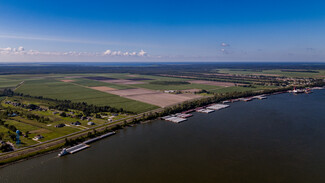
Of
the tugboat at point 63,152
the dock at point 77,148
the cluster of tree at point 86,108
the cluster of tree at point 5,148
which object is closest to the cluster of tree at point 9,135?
the cluster of tree at point 5,148

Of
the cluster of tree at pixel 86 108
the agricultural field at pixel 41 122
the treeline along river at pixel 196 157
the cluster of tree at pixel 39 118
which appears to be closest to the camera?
the treeline along river at pixel 196 157

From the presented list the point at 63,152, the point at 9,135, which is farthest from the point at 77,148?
the point at 9,135

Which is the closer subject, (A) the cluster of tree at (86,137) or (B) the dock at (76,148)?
(B) the dock at (76,148)

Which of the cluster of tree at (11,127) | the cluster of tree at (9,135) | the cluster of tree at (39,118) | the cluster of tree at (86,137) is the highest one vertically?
the cluster of tree at (39,118)

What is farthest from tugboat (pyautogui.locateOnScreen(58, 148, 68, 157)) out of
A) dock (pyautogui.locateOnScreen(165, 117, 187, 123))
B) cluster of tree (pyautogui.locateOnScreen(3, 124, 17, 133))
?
dock (pyautogui.locateOnScreen(165, 117, 187, 123))

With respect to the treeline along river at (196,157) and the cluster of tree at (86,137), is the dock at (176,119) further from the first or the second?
the cluster of tree at (86,137)

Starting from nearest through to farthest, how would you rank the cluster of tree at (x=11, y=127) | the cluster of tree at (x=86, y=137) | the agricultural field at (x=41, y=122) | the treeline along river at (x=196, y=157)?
the treeline along river at (x=196, y=157) < the cluster of tree at (x=86, y=137) < the agricultural field at (x=41, y=122) < the cluster of tree at (x=11, y=127)

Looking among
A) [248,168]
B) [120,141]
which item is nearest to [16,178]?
[120,141]

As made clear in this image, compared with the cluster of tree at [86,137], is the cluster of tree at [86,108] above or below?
above
